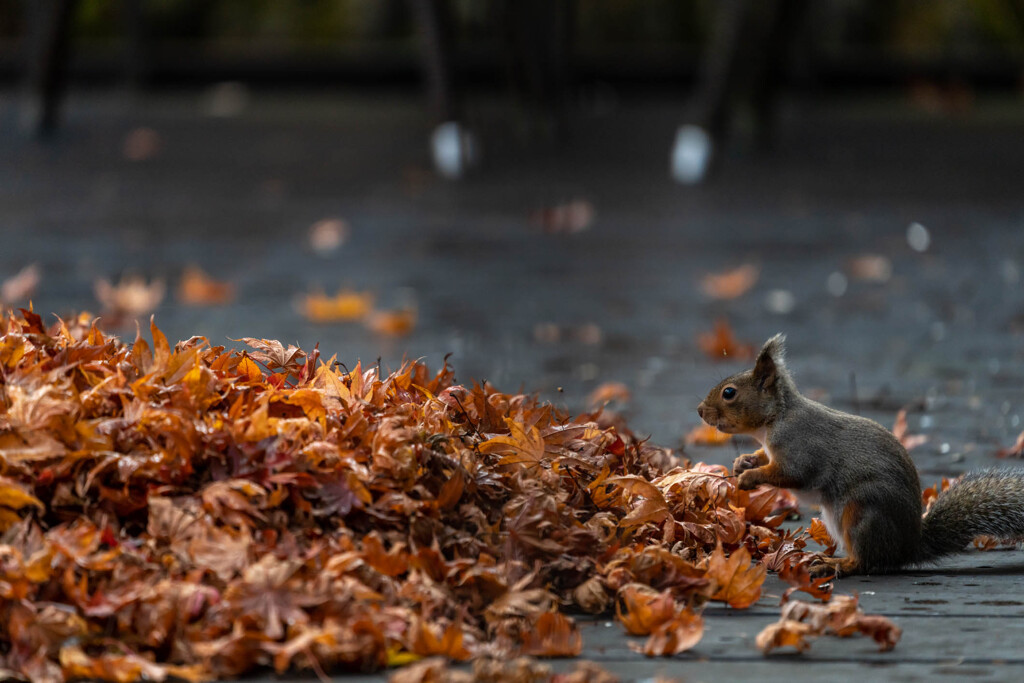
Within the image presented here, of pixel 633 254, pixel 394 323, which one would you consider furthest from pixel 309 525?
pixel 633 254

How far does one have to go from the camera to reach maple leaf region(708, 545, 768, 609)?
2506mm

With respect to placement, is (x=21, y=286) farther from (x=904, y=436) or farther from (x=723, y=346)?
(x=904, y=436)

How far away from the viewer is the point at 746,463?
3006 millimetres

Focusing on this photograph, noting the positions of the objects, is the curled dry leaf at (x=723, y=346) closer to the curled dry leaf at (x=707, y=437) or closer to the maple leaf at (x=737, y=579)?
the curled dry leaf at (x=707, y=437)

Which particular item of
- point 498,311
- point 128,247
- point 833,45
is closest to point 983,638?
point 498,311

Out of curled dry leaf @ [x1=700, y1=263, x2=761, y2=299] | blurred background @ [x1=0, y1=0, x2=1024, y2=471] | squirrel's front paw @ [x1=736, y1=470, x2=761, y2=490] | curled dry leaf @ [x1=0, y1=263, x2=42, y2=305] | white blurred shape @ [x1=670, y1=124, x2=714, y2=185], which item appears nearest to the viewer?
squirrel's front paw @ [x1=736, y1=470, x2=761, y2=490]

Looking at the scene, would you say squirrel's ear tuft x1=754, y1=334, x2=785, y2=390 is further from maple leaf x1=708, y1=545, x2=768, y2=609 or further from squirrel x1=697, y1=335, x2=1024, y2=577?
maple leaf x1=708, y1=545, x2=768, y2=609

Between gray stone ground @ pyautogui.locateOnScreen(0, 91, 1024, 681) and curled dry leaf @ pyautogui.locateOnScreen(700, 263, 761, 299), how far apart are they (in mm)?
98

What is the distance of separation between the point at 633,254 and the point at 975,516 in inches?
249

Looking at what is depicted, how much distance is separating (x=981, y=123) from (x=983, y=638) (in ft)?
45.5

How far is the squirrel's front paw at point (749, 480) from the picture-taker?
111 inches

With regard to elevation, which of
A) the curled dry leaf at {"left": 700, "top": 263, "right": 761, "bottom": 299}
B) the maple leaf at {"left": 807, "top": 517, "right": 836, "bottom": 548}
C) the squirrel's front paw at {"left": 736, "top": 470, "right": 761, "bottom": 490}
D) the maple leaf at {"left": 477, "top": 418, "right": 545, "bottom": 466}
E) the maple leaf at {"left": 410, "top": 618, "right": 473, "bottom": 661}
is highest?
the maple leaf at {"left": 477, "top": 418, "right": 545, "bottom": 466}

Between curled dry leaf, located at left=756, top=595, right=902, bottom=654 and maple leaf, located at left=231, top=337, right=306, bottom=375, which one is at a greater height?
maple leaf, located at left=231, top=337, right=306, bottom=375

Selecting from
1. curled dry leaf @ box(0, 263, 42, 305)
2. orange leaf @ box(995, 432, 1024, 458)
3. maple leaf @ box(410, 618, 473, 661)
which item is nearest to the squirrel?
maple leaf @ box(410, 618, 473, 661)
